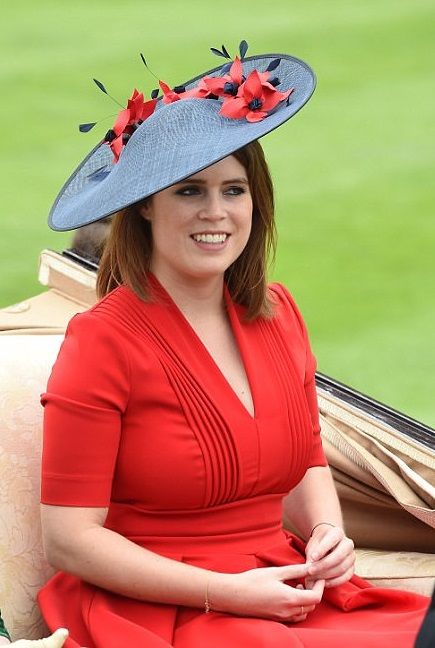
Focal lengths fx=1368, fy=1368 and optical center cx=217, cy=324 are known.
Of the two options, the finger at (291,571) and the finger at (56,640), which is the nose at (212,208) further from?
the finger at (56,640)

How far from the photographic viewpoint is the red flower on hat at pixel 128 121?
237 cm

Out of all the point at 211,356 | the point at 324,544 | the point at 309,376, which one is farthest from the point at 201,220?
the point at 324,544

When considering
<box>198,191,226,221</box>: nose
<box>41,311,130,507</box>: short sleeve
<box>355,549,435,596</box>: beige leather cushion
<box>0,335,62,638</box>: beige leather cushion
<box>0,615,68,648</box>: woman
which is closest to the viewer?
<box>0,615,68,648</box>: woman

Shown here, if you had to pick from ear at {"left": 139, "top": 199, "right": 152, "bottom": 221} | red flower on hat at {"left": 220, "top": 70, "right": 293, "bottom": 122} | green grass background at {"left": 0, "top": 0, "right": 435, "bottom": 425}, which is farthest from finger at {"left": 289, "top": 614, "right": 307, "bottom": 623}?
green grass background at {"left": 0, "top": 0, "right": 435, "bottom": 425}

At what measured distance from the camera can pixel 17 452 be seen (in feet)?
7.96

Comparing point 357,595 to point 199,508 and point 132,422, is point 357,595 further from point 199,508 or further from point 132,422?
point 132,422

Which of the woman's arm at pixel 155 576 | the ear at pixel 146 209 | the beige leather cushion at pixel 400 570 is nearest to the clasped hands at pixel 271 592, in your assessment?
the woman's arm at pixel 155 576

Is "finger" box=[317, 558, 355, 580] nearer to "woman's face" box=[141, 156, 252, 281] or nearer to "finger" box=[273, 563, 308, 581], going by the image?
"finger" box=[273, 563, 308, 581]

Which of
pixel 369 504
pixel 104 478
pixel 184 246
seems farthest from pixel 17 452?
pixel 369 504

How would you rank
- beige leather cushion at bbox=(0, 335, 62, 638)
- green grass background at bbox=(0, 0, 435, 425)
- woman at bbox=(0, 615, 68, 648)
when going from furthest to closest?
1. green grass background at bbox=(0, 0, 435, 425)
2. beige leather cushion at bbox=(0, 335, 62, 638)
3. woman at bbox=(0, 615, 68, 648)

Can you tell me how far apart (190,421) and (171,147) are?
0.44 meters

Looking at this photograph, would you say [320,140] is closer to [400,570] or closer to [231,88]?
[400,570]

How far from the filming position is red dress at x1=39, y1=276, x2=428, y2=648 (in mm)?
2146

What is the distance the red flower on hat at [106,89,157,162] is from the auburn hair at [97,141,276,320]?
13 cm
